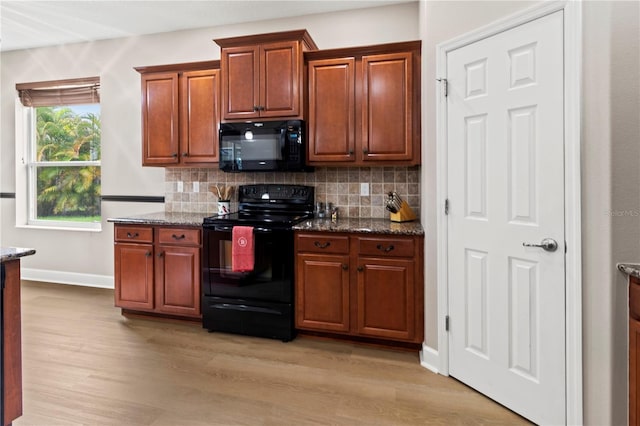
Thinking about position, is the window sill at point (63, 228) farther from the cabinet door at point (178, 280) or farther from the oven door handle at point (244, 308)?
the oven door handle at point (244, 308)

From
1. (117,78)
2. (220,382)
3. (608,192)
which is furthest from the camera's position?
(117,78)

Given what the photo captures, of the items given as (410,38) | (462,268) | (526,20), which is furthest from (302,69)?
(462,268)

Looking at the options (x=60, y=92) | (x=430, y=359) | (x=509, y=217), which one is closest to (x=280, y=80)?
(x=509, y=217)

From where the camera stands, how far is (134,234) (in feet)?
10.7

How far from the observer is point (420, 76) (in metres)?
2.84

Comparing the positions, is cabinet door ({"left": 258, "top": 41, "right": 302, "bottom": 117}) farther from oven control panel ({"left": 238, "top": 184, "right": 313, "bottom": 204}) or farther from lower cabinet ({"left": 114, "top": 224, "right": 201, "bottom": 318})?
lower cabinet ({"left": 114, "top": 224, "right": 201, "bottom": 318})

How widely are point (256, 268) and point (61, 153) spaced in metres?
3.29

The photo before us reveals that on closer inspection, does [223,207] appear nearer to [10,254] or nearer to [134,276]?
[134,276]

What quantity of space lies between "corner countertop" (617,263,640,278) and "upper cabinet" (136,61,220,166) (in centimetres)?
298

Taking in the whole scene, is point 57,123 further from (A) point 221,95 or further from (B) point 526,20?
(B) point 526,20

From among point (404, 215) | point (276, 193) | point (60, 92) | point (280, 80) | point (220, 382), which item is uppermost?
point (60, 92)

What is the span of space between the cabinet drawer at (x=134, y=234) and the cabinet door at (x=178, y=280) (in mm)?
159

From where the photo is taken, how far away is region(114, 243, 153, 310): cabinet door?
10.6 feet

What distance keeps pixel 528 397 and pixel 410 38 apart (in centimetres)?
289
